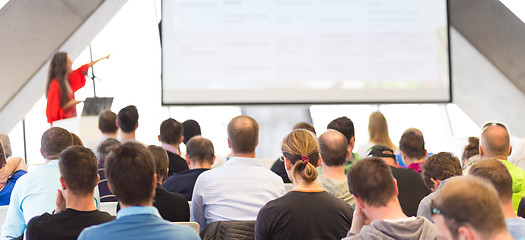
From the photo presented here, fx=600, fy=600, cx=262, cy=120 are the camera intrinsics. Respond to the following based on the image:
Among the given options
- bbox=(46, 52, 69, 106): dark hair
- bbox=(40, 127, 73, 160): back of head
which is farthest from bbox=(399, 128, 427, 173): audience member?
bbox=(46, 52, 69, 106): dark hair

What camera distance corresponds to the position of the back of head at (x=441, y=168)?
3.20 m

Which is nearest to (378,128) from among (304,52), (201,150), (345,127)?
(345,127)

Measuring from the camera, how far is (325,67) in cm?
744

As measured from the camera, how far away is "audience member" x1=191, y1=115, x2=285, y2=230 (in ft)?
10.5

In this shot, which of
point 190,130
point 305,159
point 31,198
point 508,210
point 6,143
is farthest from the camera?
point 190,130

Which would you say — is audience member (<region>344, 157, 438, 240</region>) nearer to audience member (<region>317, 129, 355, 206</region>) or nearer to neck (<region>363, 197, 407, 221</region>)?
neck (<region>363, 197, 407, 221</region>)

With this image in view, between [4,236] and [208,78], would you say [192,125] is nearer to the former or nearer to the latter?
[208,78]

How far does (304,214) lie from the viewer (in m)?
2.65

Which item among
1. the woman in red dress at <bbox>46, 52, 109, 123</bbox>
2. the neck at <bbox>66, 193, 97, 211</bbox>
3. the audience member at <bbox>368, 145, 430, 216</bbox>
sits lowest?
the audience member at <bbox>368, 145, 430, 216</bbox>

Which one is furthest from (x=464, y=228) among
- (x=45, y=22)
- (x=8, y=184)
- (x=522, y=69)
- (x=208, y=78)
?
(x=522, y=69)

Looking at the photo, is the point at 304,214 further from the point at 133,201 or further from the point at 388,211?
the point at 133,201

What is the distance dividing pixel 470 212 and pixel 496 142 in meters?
2.55

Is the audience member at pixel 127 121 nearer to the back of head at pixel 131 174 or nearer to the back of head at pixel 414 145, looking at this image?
the back of head at pixel 414 145

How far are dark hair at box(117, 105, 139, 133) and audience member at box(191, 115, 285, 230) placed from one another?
1986mm
